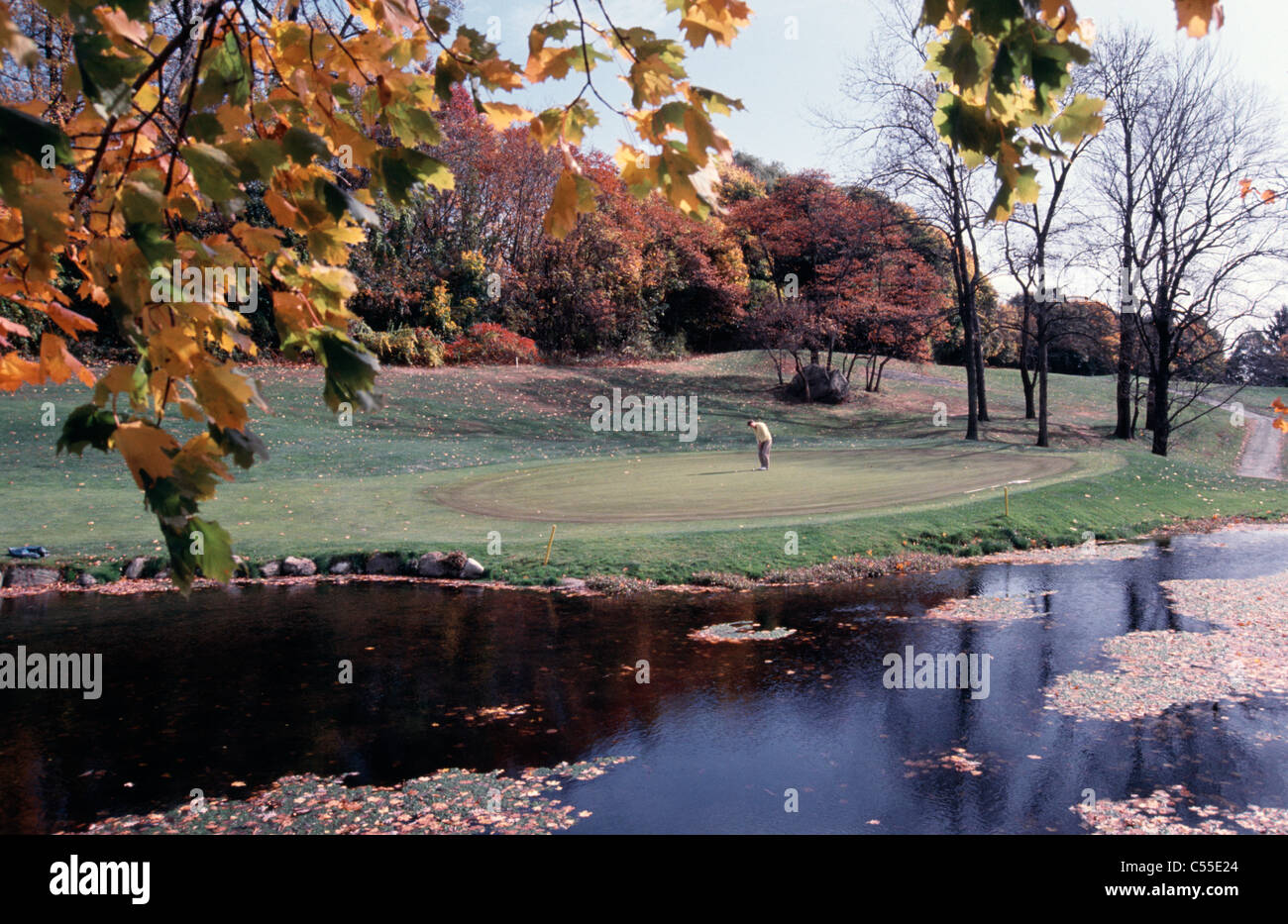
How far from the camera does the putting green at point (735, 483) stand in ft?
47.6

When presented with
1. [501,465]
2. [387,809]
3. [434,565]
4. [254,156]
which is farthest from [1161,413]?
[254,156]

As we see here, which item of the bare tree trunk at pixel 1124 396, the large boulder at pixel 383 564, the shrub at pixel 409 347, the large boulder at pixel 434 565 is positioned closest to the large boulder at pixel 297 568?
the large boulder at pixel 383 564

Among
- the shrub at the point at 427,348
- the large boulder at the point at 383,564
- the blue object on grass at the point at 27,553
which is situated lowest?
the large boulder at the point at 383,564

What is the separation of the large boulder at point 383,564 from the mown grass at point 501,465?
0.31 meters

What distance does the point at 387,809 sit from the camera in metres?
5.50

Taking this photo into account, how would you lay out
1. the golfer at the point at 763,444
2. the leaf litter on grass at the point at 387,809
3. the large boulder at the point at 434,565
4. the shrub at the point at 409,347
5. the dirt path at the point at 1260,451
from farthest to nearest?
1. the shrub at the point at 409,347
2. the dirt path at the point at 1260,451
3. the golfer at the point at 763,444
4. the large boulder at the point at 434,565
5. the leaf litter on grass at the point at 387,809

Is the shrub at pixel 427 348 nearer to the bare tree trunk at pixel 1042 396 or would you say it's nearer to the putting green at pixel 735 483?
the putting green at pixel 735 483

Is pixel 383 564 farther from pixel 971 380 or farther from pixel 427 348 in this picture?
pixel 427 348

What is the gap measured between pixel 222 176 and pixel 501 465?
18.2 meters

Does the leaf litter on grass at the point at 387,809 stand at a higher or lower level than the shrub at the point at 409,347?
lower

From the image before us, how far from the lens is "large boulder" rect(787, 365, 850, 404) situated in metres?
37.0

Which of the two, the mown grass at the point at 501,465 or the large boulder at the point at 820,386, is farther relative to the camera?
the large boulder at the point at 820,386

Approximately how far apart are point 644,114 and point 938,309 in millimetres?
35387
